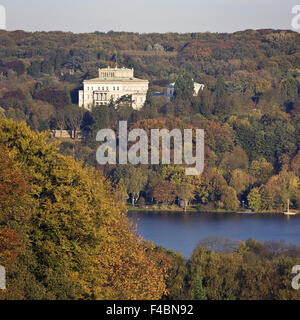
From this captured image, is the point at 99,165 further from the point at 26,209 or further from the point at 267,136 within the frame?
the point at 26,209

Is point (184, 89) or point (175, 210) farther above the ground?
point (184, 89)

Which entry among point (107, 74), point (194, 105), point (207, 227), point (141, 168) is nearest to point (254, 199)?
point (141, 168)

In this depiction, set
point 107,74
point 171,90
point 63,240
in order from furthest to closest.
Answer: point 107,74 < point 171,90 < point 63,240

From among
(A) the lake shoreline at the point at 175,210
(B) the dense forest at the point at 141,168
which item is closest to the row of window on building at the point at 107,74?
(B) the dense forest at the point at 141,168

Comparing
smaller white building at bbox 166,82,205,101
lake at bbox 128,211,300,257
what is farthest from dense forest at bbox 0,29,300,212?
lake at bbox 128,211,300,257

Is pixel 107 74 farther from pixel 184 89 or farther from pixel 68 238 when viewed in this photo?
pixel 68 238

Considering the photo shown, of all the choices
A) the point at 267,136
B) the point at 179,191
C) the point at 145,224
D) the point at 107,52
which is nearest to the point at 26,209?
the point at 145,224
